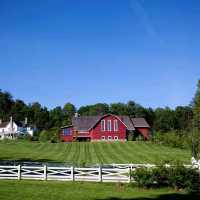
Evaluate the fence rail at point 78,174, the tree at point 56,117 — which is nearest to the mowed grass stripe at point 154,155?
the fence rail at point 78,174

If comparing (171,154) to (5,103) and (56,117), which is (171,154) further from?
(5,103)

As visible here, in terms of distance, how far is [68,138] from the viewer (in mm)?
80562

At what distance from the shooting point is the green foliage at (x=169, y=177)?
20.7 meters

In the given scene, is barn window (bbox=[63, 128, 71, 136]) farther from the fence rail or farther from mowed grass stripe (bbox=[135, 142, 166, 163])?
the fence rail

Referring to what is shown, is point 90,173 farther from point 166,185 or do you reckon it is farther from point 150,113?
point 150,113

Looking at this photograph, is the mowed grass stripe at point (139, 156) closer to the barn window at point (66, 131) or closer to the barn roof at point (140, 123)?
the barn window at point (66, 131)

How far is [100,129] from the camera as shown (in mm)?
76438

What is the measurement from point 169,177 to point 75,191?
17.6 feet

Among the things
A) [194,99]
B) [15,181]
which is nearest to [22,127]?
[194,99]

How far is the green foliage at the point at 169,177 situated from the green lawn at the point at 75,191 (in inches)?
19.2

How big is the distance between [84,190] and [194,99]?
46589mm

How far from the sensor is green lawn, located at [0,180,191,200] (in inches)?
698

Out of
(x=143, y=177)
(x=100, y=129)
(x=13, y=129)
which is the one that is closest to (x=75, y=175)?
(x=143, y=177)

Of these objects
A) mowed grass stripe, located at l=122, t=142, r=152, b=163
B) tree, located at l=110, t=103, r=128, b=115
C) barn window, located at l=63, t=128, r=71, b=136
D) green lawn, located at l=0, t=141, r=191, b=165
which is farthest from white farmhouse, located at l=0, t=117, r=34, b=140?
mowed grass stripe, located at l=122, t=142, r=152, b=163
